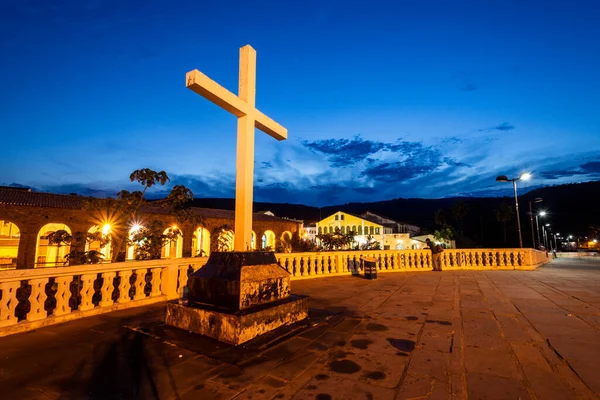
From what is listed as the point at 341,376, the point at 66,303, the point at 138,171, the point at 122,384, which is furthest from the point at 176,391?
the point at 138,171

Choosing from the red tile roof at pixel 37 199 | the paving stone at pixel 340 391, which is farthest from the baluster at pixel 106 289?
the red tile roof at pixel 37 199

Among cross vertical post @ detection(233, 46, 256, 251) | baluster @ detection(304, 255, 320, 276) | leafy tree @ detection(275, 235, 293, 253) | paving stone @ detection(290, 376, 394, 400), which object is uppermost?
cross vertical post @ detection(233, 46, 256, 251)

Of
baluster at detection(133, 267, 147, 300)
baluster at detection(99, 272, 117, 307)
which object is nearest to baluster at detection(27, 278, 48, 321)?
baluster at detection(99, 272, 117, 307)

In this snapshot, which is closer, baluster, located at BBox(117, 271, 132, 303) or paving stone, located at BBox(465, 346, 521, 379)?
paving stone, located at BBox(465, 346, 521, 379)

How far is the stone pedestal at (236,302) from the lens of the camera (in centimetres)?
353

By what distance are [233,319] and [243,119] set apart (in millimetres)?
3059

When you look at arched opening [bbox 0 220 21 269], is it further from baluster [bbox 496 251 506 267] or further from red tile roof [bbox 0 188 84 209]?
baluster [bbox 496 251 506 267]

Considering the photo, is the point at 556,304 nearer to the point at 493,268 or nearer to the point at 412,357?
the point at 412,357

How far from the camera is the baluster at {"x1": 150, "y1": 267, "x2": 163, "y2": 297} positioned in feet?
19.7

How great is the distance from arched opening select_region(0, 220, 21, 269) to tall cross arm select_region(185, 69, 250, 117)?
72.5 ft

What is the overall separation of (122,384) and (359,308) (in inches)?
156

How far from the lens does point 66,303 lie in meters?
4.56

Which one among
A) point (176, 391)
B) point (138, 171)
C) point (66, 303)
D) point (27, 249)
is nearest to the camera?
point (176, 391)

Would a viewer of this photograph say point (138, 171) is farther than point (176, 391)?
Yes
